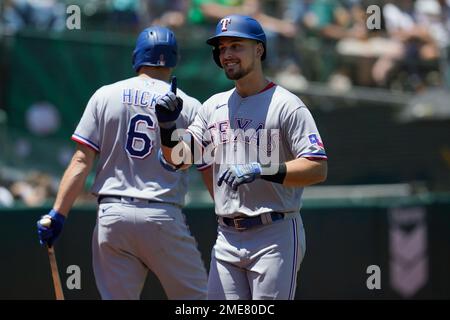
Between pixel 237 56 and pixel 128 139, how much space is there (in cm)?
125

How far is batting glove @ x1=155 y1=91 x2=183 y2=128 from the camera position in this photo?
5461 millimetres

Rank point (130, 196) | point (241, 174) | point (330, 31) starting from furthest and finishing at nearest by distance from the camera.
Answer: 1. point (330, 31)
2. point (130, 196)
3. point (241, 174)

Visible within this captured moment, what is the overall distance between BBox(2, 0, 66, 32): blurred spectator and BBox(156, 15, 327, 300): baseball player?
565 centimetres

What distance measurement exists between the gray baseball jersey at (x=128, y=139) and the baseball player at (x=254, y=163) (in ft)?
2.66

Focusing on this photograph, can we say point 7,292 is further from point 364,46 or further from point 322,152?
point 364,46

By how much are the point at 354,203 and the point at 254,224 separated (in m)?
4.62

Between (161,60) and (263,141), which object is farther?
(161,60)

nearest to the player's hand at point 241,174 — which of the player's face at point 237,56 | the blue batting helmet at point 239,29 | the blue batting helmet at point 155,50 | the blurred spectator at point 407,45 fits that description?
the player's face at point 237,56

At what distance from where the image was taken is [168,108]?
5461 millimetres

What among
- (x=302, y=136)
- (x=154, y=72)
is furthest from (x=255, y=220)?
(x=154, y=72)

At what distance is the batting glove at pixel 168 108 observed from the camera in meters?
5.46

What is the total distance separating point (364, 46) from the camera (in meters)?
12.1

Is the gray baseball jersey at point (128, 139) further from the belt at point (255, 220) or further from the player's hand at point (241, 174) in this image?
the player's hand at point (241, 174)

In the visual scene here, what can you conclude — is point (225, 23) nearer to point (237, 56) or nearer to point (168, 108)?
point (237, 56)
